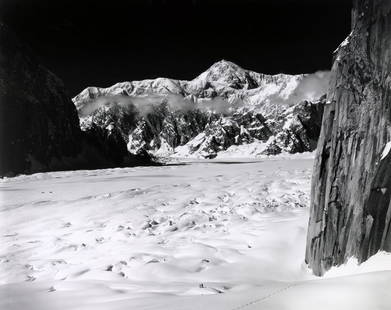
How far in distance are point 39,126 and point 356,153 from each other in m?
108

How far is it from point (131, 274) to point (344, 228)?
412cm

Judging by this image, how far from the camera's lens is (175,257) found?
836cm

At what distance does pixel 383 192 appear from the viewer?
5691mm

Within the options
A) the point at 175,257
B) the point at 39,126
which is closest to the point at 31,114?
the point at 39,126

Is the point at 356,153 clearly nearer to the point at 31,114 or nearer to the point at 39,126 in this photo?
the point at 31,114

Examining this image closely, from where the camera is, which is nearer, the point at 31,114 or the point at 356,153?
the point at 356,153

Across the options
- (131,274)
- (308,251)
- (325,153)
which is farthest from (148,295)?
(325,153)

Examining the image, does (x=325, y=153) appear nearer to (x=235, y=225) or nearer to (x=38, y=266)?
(x=235, y=225)

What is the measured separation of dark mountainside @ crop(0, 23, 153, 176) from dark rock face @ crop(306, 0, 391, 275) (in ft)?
255

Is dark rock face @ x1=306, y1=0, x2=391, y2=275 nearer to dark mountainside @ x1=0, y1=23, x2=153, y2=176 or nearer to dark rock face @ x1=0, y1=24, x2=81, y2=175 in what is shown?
dark mountainside @ x1=0, y1=23, x2=153, y2=176

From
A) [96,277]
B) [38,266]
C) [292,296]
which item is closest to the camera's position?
[292,296]

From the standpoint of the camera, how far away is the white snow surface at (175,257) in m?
5.05

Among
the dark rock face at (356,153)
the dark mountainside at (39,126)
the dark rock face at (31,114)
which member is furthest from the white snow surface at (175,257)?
the dark rock face at (31,114)

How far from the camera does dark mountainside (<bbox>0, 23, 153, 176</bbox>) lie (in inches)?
3543
